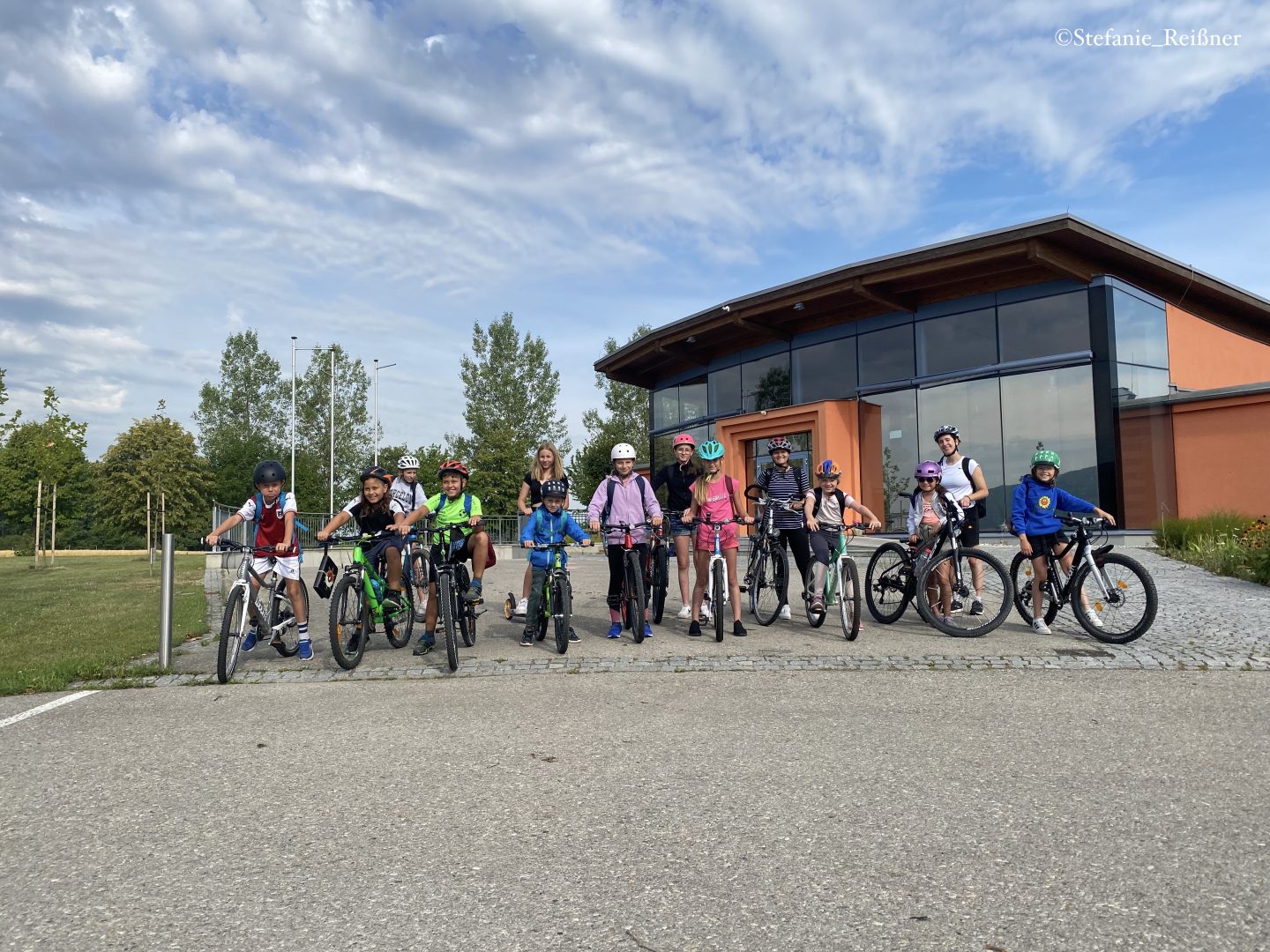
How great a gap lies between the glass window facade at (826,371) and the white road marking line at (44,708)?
1876cm

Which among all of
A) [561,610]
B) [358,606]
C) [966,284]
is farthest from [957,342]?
[358,606]

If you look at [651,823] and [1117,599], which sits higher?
[1117,599]

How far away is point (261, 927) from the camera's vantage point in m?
2.52

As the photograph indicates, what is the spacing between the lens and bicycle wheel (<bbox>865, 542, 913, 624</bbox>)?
8438 mm

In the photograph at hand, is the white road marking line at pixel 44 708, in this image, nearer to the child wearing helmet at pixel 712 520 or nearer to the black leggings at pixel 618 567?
the black leggings at pixel 618 567

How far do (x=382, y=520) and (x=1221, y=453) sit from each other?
661 inches

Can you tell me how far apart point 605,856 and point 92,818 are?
2126 mm

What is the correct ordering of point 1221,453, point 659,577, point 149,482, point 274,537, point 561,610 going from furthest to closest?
point 149,482
point 1221,453
point 659,577
point 561,610
point 274,537

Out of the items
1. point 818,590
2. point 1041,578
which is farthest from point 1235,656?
point 818,590

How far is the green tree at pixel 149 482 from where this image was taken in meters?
Answer: 45.3

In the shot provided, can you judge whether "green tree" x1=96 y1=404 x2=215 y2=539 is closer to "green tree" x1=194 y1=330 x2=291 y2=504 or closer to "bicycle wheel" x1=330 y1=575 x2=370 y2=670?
"green tree" x1=194 y1=330 x2=291 y2=504

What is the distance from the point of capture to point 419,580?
303 inches

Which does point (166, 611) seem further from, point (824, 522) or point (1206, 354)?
point (1206, 354)

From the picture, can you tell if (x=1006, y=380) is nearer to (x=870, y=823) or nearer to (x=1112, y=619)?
(x=1112, y=619)
